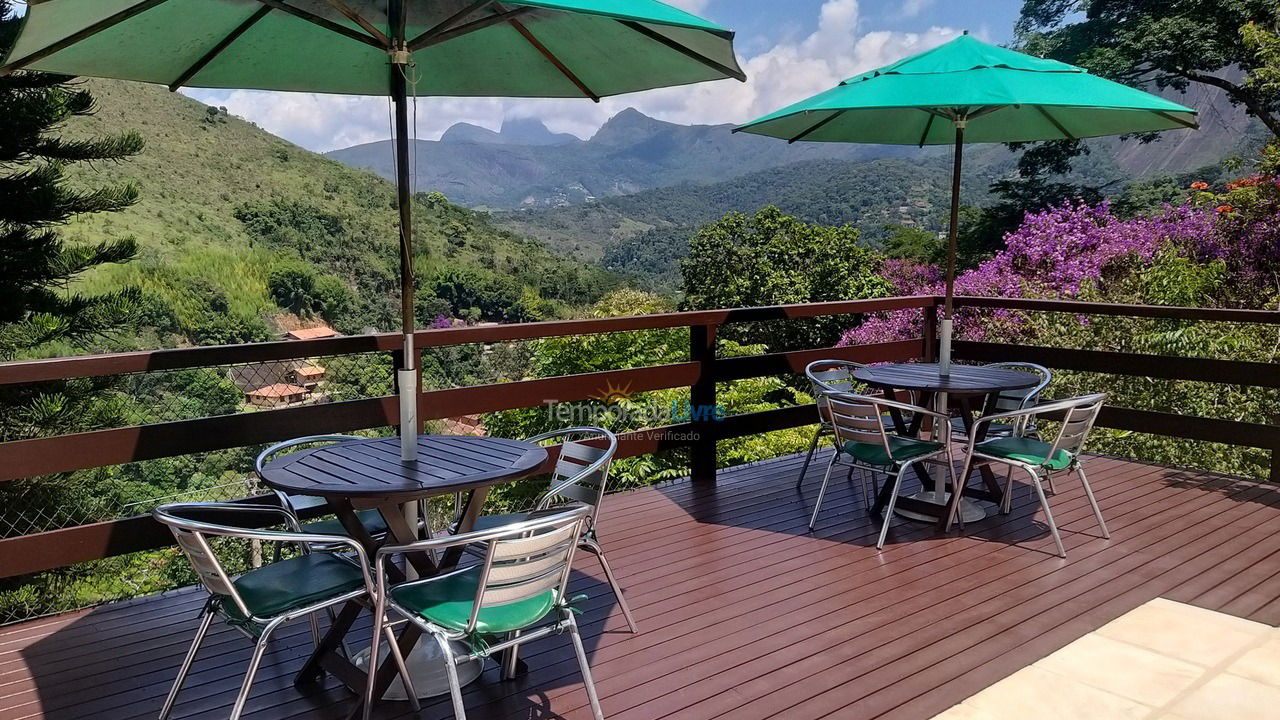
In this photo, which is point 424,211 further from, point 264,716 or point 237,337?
point 264,716

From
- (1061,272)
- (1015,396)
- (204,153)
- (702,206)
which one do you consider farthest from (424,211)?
(1015,396)

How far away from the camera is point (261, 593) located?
2.28 metres

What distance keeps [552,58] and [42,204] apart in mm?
8393

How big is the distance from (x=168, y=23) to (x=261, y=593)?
1.85m

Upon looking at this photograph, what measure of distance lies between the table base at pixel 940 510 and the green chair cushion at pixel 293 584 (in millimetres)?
2717

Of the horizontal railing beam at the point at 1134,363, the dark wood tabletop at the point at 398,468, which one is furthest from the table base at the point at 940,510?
the dark wood tabletop at the point at 398,468

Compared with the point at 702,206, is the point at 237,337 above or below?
below

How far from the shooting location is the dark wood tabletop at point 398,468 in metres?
2.29

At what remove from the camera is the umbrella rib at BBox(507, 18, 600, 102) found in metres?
2.99

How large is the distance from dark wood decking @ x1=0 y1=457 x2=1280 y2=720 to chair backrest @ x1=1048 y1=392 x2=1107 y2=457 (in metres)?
0.45

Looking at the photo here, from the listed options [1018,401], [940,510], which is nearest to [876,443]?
[940,510]

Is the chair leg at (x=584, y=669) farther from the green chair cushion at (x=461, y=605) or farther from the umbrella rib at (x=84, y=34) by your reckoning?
the umbrella rib at (x=84, y=34)

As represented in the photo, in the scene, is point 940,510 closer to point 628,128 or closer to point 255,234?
point 255,234

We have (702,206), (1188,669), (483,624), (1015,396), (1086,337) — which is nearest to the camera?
(483,624)
